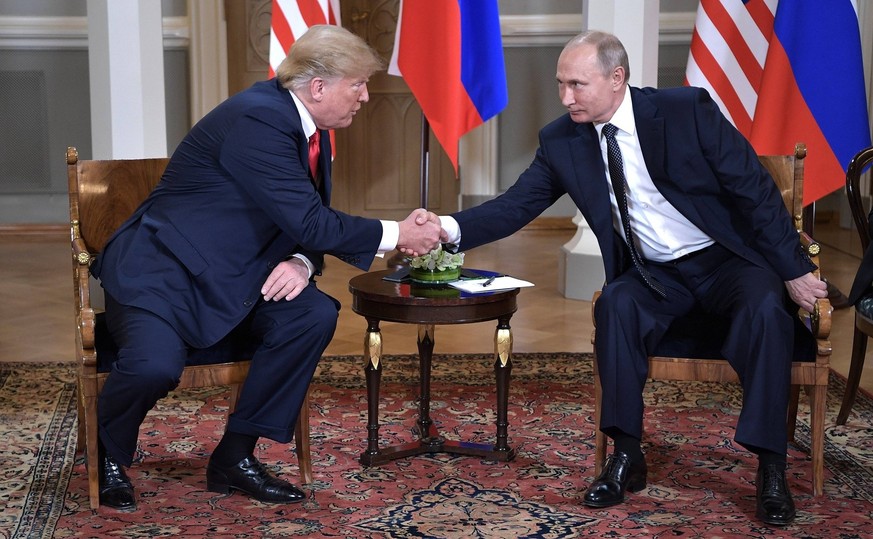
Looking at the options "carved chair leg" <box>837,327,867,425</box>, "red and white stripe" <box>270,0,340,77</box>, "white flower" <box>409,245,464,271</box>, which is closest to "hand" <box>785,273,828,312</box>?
"carved chair leg" <box>837,327,867,425</box>

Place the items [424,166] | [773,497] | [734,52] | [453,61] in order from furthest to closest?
[424,166] < [453,61] < [734,52] < [773,497]

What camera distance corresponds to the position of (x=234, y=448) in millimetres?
3070

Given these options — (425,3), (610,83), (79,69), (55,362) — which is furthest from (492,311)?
(79,69)

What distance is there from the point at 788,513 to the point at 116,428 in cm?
175

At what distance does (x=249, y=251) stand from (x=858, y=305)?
181 cm

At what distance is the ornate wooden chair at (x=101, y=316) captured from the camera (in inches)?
115

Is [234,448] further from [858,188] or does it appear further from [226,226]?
[858,188]

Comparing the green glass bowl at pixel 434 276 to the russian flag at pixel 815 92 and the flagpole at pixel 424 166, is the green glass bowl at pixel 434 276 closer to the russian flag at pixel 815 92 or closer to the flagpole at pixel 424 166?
the russian flag at pixel 815 92

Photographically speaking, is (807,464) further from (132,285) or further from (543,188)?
(132,285)

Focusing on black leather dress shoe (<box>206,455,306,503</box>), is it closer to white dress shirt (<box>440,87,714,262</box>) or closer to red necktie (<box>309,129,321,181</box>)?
red necktie (<box>309,129,321,181</box>)

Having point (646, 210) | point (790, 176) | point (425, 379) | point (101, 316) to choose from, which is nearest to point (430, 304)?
point (425, 379)

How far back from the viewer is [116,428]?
2.92m

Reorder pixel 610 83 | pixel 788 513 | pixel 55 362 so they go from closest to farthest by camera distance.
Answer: pixel 788 513
pixel 610 83
pixel 55 362

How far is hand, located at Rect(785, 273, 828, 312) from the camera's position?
10.1 ft
